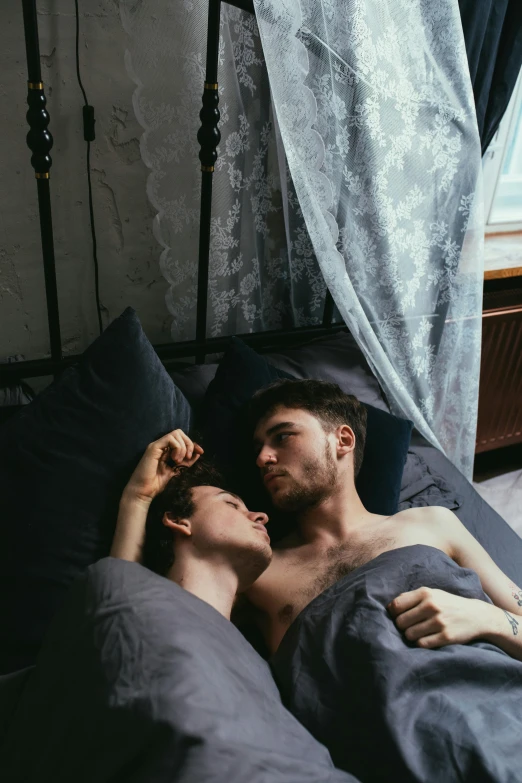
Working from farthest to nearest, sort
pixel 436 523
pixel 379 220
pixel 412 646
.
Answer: pixel 379 220 → pixel 436 523 → pixel 412 646

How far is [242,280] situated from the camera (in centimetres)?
178

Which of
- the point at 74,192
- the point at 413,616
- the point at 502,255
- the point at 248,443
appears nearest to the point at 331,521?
the point at 248,443

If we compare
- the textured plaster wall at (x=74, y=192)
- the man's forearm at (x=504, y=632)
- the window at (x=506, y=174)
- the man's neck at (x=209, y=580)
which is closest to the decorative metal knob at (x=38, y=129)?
the textured plaster wall at (x=74, y=192)

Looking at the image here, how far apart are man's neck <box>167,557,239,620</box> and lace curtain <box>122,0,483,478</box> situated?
64cm

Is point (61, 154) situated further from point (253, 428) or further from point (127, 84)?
point (253, 428)

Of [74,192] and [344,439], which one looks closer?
[344,439]

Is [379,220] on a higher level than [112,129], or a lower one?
lower

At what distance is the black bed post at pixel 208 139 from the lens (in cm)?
147

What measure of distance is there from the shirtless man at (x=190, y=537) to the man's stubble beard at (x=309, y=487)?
119 millimetres

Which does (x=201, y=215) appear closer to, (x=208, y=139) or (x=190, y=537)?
(x=208, y=139)

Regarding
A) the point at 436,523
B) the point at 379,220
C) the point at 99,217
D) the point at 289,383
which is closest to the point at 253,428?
the point at 289,383

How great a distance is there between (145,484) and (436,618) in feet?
1.74

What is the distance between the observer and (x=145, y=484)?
1.26 metres

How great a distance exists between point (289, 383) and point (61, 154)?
715mm
